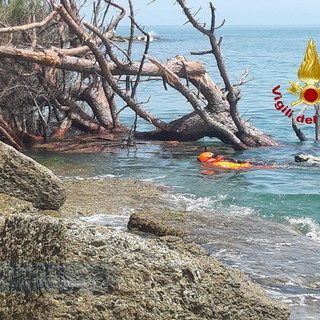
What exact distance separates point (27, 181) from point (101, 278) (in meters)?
3.99

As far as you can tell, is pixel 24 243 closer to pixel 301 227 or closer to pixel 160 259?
pixel 160 259

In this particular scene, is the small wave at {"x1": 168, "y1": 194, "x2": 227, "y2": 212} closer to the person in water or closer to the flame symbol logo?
the person in water

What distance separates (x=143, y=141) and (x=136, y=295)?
44.2 ft

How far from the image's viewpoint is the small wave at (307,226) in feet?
32.2

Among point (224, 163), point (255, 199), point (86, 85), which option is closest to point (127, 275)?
point (255, 199)

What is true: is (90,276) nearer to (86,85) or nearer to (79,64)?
(79,64)

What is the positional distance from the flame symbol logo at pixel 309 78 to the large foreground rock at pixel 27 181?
3580mm

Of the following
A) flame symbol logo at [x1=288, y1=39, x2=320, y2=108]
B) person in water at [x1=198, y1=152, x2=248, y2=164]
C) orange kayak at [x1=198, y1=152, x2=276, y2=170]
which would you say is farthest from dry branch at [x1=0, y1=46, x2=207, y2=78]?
flame symbol logo at [x1=288, y1=39, x2=320, y2=108]

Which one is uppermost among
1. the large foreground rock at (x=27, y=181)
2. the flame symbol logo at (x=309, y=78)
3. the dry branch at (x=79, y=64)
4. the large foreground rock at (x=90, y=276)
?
the flame symbol logo at (x=309, y=78)

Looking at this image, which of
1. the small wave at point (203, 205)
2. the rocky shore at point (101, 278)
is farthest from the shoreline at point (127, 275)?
the small wave at point (203, 205)

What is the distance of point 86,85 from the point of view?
17859mm

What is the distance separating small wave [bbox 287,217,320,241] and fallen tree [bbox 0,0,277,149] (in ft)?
17.5

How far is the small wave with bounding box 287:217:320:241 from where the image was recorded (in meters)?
9.80

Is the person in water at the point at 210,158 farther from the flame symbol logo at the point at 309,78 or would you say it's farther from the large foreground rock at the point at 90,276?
the large foreground rock at the point at 90,276
